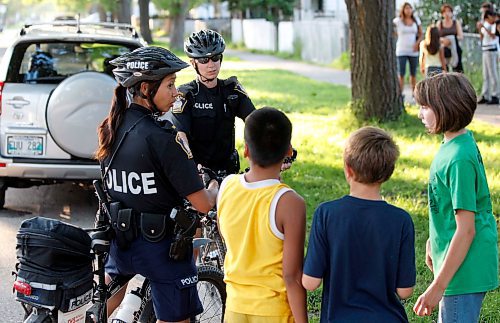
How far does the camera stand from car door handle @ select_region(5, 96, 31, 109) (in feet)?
28.6

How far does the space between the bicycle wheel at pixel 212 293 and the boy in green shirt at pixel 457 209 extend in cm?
161

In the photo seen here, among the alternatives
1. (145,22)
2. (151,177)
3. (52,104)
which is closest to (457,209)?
(151,177)

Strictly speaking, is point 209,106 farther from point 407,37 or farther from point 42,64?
point 407,37

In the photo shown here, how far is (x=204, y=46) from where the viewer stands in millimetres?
5652

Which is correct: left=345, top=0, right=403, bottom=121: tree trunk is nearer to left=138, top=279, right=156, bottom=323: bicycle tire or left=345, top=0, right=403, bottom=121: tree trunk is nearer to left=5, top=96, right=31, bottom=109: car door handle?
left=5, top=96, right=31, bottom=109: car door handle

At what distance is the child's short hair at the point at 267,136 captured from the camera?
12.2 feet

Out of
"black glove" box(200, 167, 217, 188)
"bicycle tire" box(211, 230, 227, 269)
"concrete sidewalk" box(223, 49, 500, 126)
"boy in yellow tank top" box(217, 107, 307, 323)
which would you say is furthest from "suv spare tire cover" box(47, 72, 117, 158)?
"concrete sidewalk" box(223, 49, 500, 126)

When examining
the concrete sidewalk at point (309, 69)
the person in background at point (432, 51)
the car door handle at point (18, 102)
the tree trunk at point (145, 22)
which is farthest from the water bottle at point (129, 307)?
the tree trunk at point (145, 22)

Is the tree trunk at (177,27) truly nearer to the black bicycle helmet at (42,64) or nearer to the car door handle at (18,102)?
the black bicycle helmet at (42,64)

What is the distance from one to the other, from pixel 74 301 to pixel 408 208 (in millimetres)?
→ 5284

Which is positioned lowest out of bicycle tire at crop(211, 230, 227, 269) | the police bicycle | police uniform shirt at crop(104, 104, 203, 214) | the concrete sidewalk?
the concrete sidewalk

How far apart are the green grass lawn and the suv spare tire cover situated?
2.18 metres

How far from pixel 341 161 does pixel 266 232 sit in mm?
7463

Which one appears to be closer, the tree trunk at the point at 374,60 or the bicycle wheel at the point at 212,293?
the bicycle wheel at the point at 212,293
